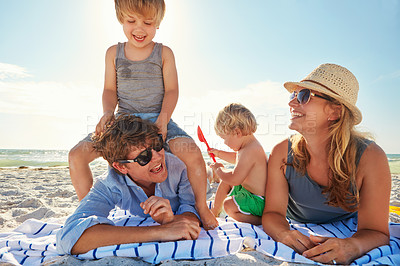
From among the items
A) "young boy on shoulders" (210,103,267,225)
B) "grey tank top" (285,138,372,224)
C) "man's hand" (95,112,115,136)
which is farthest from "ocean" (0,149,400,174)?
"man's hand" (95,112,115,136)

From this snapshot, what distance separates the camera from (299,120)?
195cm

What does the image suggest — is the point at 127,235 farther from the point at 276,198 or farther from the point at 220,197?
the point at 220,197

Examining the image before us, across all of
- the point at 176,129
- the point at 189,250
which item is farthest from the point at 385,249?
the point at 176,129

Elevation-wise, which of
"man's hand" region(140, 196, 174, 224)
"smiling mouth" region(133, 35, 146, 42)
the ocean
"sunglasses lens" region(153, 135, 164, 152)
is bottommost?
the ocean

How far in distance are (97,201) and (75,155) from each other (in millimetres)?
559

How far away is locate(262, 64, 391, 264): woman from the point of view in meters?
1.65

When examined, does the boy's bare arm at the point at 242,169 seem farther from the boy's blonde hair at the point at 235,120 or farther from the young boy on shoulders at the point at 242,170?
the boy's blonde hair at the point at 235,120

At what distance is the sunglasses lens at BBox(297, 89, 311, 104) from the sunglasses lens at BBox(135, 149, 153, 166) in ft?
3.85

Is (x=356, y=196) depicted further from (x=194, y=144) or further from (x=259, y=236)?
(x=194, y=144)

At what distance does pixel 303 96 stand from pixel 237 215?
4.12ft

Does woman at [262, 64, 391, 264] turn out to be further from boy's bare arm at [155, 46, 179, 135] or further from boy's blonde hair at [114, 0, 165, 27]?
boy's blonde hair at [114, 0, 165, 27]

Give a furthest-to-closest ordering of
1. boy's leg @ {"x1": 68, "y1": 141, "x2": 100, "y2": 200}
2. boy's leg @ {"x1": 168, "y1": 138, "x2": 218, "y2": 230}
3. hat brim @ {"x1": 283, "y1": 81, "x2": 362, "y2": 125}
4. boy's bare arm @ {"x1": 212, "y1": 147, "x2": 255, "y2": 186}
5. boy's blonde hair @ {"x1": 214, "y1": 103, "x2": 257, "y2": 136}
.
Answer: boy's blonde hair @ {"x1": 214, "y1": 103, "x2": 257, "y2": 136} < boy's bare arm @ {"x1": 212, "y1": 147, "x2": 255, "y2": 186} < boy's leg @ {"x1": 68, "y1": 141, "x2": 100, "y2": 200} < boy's leg @ {"x1": 168, "y1": 138, "x2": 218, "y2": 230} < hat brim @ {"x1": 283, "y1": 81, "x2": 362, "y2": 125}

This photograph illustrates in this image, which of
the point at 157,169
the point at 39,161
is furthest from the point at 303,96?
the point at 39,161

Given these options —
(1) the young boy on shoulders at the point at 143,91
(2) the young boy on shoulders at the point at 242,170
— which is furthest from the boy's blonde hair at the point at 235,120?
(1) the young boy on shoulders at the point at 143,91
